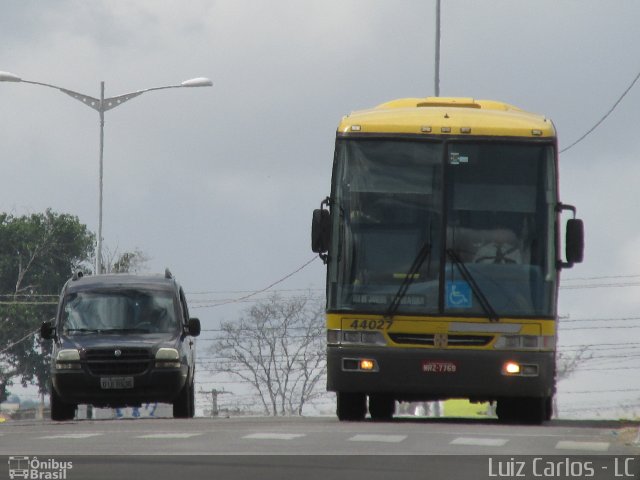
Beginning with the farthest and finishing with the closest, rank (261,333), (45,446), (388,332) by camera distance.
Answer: (261,333)
(388,332)
(45,446)

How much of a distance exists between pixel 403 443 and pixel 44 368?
7107 cm

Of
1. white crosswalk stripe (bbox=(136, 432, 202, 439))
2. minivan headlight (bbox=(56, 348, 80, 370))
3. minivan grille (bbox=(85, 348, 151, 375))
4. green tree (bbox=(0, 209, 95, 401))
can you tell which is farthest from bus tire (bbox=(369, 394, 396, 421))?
green tree (bbox=(0, 209, 95, 401))

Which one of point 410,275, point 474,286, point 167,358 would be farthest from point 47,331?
point 474,286

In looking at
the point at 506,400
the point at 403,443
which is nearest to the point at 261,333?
the point at 506,400

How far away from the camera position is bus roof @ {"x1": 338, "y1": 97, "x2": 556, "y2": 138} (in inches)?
878

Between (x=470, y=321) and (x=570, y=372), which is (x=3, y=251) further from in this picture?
(x=470, y=321)

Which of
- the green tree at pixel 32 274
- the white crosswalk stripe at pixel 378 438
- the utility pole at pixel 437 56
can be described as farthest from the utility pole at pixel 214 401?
the white crosswalk stripe at pixel 378 438

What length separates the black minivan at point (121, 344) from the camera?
2639cm

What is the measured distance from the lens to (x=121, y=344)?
26422mm

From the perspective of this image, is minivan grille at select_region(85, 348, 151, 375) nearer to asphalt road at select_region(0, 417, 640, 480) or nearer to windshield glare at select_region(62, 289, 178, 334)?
windshield glare at select_region(62, 289, 178, 334)

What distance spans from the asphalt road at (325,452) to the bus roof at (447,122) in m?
3.50

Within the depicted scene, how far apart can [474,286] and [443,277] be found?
1.21 feet
